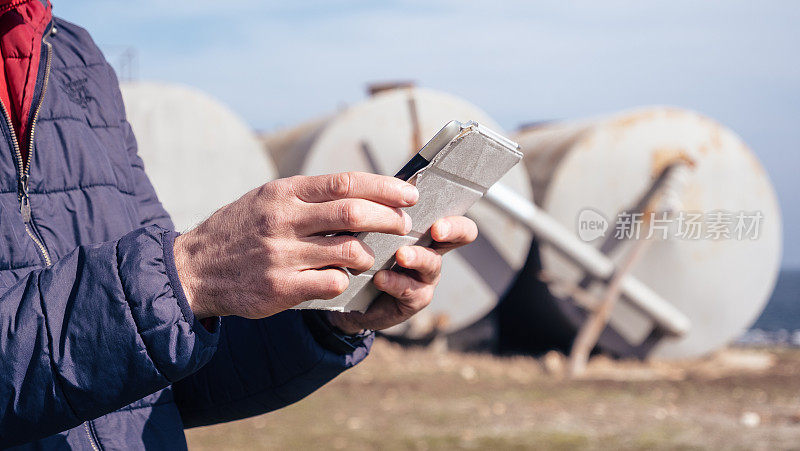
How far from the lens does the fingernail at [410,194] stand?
1010mm

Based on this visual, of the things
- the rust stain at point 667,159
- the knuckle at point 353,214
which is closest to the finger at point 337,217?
the knuckle at point 353,214

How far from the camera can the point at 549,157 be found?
788cm

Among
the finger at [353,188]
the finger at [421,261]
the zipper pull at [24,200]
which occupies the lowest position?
the finger at [421,261]

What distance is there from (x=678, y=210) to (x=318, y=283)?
6.75m

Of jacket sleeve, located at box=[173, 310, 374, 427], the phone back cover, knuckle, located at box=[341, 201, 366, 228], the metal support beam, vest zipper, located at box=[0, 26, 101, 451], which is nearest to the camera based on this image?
knuckle, located at box=[341, 201, 366, 228]

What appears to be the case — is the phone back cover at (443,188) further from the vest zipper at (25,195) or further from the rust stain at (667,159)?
the rust stain at (667,159)

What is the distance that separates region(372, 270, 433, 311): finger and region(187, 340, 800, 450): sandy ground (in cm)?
338

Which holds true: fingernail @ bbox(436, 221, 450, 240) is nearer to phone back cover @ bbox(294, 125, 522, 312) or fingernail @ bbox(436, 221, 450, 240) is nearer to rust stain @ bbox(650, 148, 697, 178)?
phone back cover @ bbox(294, 125, 522, 312)

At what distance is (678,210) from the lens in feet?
23.7

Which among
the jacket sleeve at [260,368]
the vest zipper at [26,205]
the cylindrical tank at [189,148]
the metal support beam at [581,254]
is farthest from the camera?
the metal support beam at [581,254]

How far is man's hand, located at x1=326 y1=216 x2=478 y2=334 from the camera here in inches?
48.6

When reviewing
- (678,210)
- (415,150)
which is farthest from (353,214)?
(678,210)

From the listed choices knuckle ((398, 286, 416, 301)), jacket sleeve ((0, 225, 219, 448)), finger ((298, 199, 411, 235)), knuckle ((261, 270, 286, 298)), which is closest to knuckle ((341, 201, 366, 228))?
finger ((298, 199, 411, 235))

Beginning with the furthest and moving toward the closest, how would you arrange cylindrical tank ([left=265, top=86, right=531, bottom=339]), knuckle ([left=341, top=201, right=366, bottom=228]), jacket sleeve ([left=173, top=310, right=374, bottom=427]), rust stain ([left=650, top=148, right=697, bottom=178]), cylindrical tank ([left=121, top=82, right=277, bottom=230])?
rust stain ([left=650, top=148, right=697, bottom=178]) < cylindrical tank ([left=265, top=86, right=531, bottom=339]) < cylindrical tank ([left=121, top=82, right=277, bottom=230]) < jacket sleeve ([left=173, top=310, right=374, bottom=427]) < knuckle ([left=341, top=201, right=366, bottom=228])
